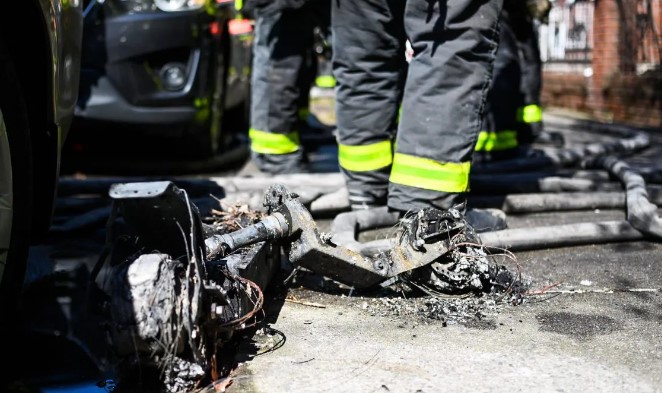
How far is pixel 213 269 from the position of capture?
2.09 meters

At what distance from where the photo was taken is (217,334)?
1956 mm

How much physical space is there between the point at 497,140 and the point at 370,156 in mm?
1576

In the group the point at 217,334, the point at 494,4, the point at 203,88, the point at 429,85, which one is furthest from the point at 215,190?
the point at 217,334

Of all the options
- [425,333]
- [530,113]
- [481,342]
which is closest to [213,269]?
[425,333]

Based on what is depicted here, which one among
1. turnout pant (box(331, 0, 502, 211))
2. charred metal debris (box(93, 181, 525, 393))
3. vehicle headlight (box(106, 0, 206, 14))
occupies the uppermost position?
vehicle headlight (box(106, 0, 206, 14))

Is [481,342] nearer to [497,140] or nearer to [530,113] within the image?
[497,140]

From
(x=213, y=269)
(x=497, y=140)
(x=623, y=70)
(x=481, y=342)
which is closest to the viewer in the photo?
(x=213, y=269)

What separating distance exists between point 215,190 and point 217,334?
192 centimetres

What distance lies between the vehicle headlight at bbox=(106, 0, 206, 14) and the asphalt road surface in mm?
1551

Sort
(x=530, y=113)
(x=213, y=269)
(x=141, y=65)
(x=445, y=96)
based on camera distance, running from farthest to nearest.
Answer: (x=530, y=113)
(x=141, y=65)
(x=445, y=96)
(x=213, y=269)

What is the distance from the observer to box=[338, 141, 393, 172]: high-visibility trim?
345cm

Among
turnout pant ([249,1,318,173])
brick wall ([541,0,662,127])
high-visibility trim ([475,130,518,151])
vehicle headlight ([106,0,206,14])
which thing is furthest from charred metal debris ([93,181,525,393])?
brick wall ([541,0,662,127])

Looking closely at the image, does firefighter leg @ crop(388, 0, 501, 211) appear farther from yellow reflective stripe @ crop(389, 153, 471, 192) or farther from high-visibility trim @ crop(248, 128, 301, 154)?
high-visibility trim @ crop(248, 128, 301, 154)

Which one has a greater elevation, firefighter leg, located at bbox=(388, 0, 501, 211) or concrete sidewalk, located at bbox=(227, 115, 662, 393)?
firefighter leg, located at bbox=(388, 0, 501, 211)
